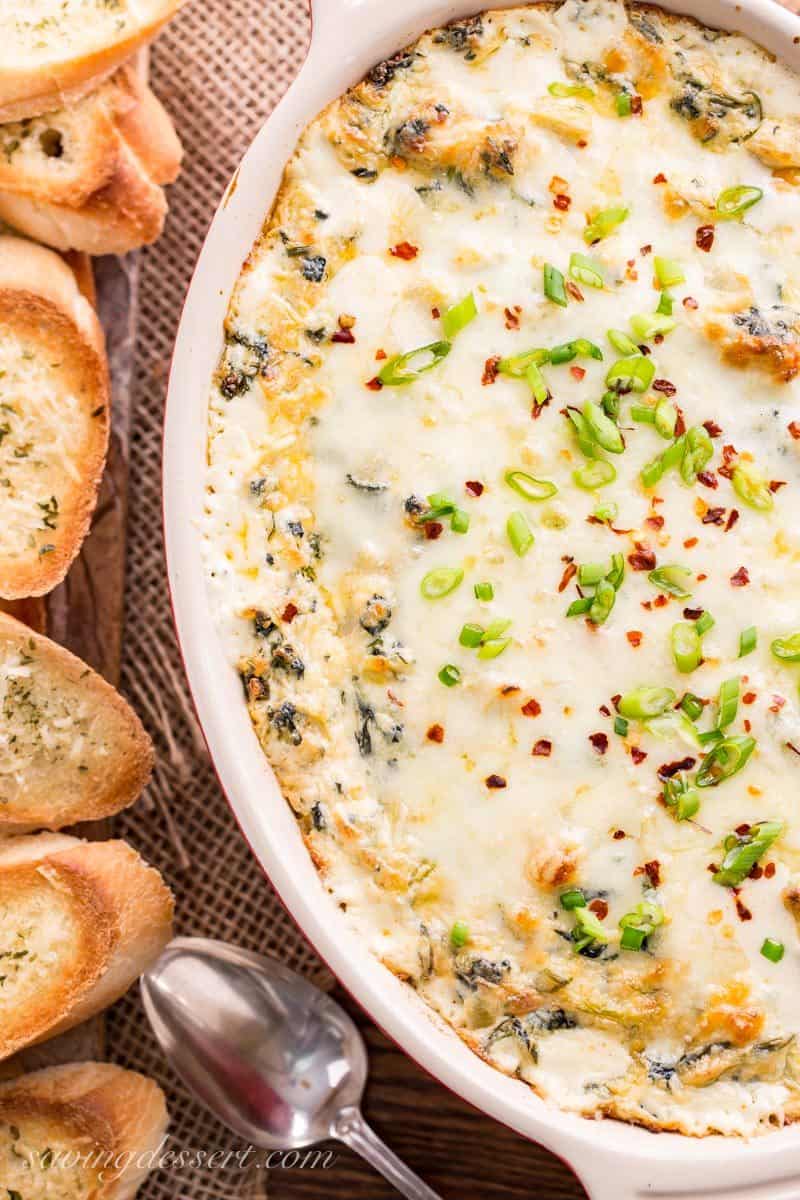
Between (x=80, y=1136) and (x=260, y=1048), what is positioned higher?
(x=260, y=1048)

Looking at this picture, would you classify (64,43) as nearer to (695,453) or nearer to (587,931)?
(695,453)

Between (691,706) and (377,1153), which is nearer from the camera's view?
(691,706)

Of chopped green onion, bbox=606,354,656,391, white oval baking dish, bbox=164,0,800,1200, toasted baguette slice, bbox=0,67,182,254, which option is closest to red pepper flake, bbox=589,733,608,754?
white oval baking dish, bbox=164,0,800,1200

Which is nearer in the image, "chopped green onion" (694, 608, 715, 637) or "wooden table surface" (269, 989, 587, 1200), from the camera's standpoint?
"chopped green onion" (694, 608, 715, 637)

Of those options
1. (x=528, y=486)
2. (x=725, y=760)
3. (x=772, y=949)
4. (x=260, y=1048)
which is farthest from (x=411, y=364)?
(x=260, y=1048)

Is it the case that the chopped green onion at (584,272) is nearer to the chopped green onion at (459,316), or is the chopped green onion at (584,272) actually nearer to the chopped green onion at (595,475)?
the chopped green onion at (459,316)

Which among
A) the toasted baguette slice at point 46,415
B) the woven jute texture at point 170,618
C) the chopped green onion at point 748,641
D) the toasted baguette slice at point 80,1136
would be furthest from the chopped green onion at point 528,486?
the toasted baguette slice at point 80,1136

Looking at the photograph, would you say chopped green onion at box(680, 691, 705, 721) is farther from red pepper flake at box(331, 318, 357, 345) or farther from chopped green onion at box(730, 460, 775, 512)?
red pepper flake at box(331, 318, 357, 345)
